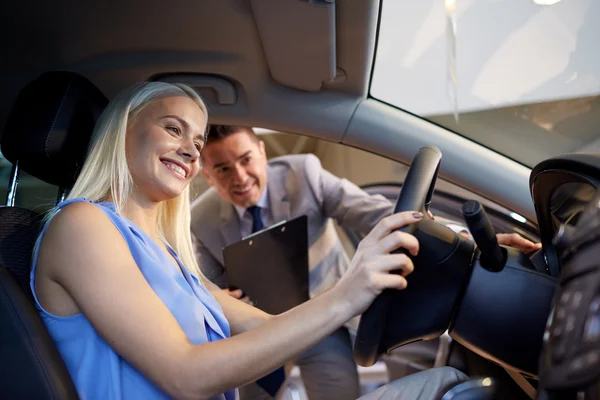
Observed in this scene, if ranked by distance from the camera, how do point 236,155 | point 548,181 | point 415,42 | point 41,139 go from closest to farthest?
1. point 548,181
2. point 41,139
3. point 415,42
4. point 236,155

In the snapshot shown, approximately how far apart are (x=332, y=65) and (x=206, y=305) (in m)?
0.66

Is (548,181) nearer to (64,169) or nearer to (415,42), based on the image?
(415,42)

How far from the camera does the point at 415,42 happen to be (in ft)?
5.41

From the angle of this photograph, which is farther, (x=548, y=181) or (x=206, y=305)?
(x=206, y=305)

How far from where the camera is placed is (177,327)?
935mm

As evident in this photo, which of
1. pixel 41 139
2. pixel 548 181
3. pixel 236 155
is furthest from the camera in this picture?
pixel 236 155

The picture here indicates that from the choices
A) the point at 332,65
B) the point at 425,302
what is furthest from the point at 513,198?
the point at 425,302

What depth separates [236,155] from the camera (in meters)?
2.16

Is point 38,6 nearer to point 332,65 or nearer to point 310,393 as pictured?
point 332,65

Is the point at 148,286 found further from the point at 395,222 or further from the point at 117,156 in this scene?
the point at 395,222

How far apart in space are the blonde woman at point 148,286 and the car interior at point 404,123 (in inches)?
2.1

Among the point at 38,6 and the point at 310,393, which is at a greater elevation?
the point at 38,6

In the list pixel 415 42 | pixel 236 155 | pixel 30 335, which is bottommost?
pixel 236 155

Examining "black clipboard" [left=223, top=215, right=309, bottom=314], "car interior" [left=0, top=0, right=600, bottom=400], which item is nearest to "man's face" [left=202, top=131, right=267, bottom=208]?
"black clipboard" [left=223, top=215, right=309, bottom=314]
